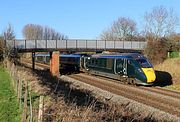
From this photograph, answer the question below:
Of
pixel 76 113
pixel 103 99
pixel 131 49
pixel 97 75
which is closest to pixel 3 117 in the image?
pixel 76 113

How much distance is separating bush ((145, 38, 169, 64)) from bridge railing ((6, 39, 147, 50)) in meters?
2.47

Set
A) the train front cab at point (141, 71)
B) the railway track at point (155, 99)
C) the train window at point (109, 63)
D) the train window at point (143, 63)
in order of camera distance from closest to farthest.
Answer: the railway track at point (155, 99), the train front cab at point (141, 71), the train window at point (143, 63), the train window at point (109, 63)

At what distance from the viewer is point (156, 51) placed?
5288cm

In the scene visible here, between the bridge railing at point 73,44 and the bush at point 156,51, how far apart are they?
2470 millimetres

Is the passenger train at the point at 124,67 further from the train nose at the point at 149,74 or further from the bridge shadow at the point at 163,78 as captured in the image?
the bridge shadow at the point at 163,78

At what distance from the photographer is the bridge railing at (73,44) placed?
52175mm

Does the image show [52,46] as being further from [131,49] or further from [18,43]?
[131,49]

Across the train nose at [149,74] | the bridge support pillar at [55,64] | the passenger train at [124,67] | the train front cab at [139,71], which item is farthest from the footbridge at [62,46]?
the train nose at [149,74]

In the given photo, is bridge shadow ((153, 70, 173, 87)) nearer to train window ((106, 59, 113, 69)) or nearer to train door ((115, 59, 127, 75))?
train window ((106, 59, 113, 69))

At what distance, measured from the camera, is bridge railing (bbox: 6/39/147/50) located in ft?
171

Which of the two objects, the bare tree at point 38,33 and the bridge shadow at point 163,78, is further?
the bare tree at point 38,33

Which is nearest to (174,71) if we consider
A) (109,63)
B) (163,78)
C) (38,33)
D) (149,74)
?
(163,78)

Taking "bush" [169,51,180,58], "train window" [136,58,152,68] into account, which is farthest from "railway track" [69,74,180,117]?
"bush" [169,51,180,58]

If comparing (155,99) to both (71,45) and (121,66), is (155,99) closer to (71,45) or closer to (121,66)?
(121,66)
